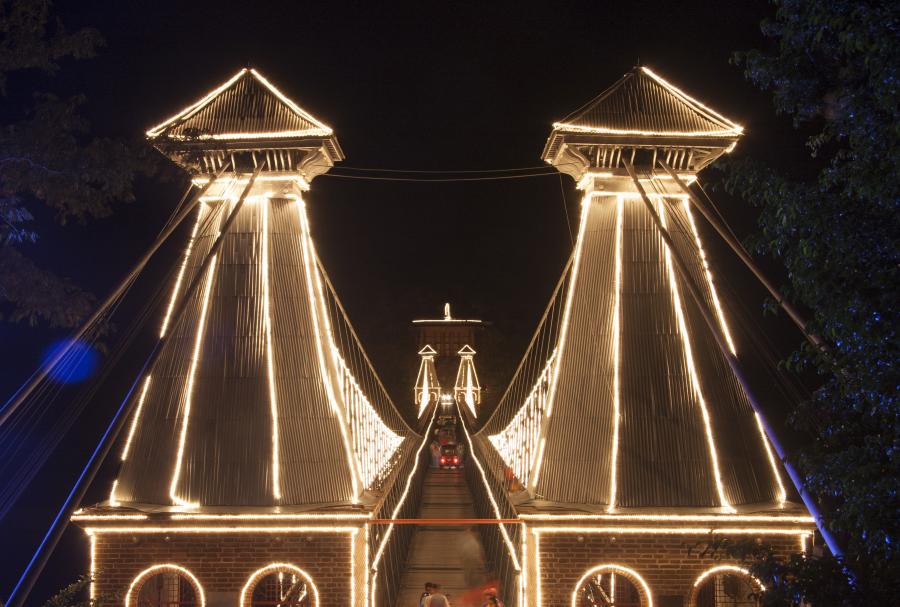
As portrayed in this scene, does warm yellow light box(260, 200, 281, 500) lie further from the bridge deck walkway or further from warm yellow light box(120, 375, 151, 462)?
the bridge deck walkway

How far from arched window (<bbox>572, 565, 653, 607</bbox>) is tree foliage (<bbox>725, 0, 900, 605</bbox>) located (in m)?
4.12

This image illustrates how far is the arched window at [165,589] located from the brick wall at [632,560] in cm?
422

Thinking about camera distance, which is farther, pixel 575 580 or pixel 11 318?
pixel 11 318

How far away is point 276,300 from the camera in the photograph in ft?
37.9

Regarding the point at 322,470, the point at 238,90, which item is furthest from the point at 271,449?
the point at 238,90

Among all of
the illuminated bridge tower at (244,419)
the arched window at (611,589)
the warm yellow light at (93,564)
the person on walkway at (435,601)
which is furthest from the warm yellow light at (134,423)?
the arched window at (611,589)

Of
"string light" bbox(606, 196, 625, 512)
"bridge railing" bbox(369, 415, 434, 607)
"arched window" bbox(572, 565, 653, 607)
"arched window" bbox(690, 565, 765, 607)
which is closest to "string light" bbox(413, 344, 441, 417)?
"bridge railing" bbox(369, 415, 434, 607)

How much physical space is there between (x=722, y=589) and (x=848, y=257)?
263 inches

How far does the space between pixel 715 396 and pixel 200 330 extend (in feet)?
23.0

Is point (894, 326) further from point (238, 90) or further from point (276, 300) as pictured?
point (238, 90)

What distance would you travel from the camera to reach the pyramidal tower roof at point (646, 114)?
11.9m

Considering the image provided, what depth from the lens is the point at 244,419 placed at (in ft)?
35.6

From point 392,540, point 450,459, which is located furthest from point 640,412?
point 450,459

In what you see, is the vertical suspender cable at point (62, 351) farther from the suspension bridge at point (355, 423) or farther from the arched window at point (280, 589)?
the arched window at point (280, 589)
